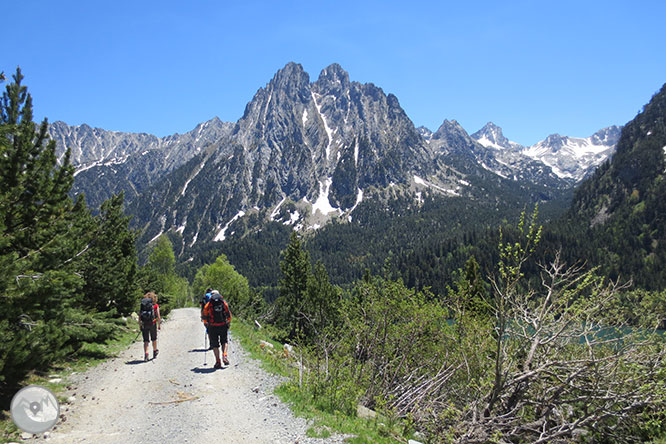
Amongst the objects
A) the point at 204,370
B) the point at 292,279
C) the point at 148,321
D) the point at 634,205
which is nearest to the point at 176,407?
the point at 204,370

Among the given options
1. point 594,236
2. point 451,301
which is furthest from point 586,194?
point 451,301

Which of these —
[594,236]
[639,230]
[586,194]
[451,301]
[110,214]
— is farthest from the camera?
[586,194]

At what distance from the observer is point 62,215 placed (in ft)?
40.4

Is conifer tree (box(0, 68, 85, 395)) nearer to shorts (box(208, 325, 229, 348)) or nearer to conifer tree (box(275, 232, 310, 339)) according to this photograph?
shorts (box(208, 325, 229, 348))

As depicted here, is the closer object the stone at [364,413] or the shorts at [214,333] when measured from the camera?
the stone at [364,413]

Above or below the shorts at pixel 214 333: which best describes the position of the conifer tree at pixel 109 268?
above

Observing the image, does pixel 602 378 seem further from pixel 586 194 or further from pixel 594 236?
pixel 586 194

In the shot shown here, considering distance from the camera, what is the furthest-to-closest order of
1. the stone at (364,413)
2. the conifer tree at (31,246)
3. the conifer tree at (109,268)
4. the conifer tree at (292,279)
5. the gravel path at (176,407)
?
the conifer tree at (292,279)
the conifer tree at (109,268)
the stone at (364,413)
the conifer tree at (31,246)
the gravel path at (176,407)

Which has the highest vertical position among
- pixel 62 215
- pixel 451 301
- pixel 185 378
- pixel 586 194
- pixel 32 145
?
pixel 586 194

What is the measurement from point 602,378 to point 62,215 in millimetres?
16912

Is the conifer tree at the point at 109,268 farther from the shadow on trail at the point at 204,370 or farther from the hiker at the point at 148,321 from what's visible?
the shadow on trail at the point at 204,370

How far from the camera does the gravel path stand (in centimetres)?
764

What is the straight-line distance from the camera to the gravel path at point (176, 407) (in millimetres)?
7641

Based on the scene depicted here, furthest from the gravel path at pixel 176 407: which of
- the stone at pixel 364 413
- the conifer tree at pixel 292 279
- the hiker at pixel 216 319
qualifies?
the conifer tree at pixel 292 279
